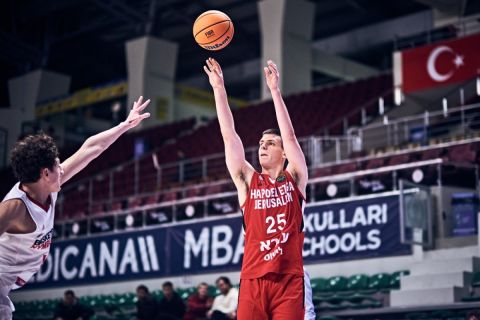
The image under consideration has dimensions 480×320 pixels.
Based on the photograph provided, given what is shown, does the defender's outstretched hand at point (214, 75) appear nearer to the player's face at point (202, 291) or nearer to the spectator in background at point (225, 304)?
the spectator in background at point (225, 304)

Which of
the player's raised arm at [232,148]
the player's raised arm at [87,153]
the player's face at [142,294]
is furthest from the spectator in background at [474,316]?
the player's raised arm at [87,153]

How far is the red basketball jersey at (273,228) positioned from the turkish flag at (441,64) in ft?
52.3

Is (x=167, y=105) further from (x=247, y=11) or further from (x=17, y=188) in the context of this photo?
(x=17, y=188)

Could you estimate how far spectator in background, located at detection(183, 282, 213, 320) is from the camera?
14.2 m

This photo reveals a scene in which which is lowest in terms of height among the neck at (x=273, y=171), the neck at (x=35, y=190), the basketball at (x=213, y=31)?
the neck at (x=35, y=190)

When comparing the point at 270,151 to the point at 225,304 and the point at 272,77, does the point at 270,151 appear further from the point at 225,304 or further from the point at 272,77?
the point at 225,304

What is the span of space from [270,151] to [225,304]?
25.8 ft

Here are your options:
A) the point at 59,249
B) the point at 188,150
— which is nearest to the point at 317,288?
the point at 59,249

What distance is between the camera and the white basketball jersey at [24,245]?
5004 mm

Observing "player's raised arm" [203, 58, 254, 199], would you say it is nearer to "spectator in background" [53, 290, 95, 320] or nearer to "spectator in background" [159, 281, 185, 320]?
"spectator in background" [159, 281, 185, 320]

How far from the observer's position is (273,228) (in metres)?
5.82

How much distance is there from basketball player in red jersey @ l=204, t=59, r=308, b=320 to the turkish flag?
15.7 metres

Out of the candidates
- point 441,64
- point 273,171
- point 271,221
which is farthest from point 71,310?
point 441,64

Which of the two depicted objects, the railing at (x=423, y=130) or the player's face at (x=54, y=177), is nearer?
the player's face at (x=54, y=177)
